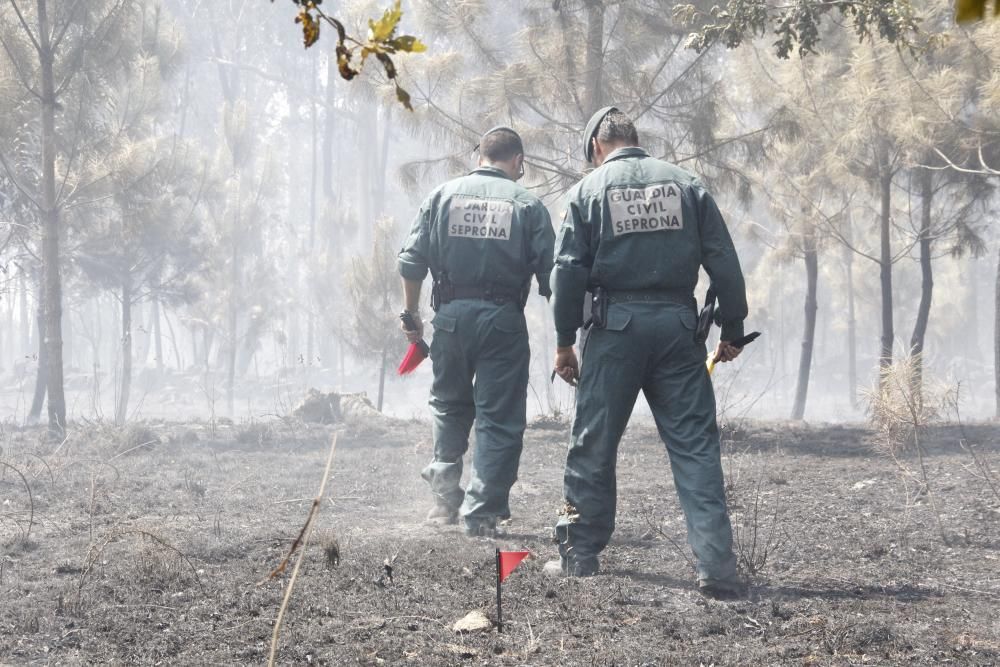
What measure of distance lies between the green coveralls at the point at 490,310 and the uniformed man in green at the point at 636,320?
3.17 feet

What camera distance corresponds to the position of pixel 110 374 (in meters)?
37.1

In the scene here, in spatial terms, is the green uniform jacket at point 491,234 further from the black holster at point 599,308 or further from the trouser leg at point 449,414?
the black holster at point 599,308

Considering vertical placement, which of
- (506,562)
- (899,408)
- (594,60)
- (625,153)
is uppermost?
(594,60)

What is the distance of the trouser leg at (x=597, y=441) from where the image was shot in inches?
141

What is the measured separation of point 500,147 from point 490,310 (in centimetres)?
84

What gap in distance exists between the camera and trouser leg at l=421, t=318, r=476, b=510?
4.82 meters

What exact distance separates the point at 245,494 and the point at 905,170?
843cm

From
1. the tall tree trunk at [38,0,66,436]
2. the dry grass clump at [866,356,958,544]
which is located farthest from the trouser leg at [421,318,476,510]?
the tall tree trunk at [38,0,66,436]

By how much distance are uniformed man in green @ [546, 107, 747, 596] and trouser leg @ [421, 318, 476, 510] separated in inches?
47.8

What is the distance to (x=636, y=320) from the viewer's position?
3.55 metres

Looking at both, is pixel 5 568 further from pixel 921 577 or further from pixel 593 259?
pixel 921 577

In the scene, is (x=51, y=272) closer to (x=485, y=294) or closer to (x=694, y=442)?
(x=485, y=294)

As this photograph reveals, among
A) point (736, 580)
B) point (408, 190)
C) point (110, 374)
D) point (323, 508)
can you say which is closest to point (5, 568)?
point (323, 508)

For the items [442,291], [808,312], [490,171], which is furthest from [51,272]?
[808,312]
